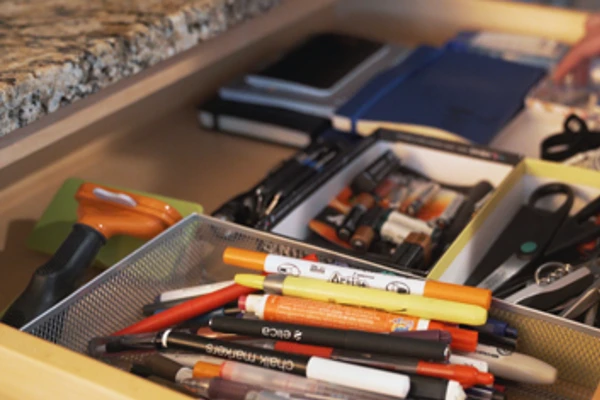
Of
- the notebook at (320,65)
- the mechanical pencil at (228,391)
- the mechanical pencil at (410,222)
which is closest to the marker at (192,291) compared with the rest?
the mechanical pencil at (228,391)

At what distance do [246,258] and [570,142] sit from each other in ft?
1.45

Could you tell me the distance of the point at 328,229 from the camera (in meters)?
0.73

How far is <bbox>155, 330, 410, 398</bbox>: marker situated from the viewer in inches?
17.2

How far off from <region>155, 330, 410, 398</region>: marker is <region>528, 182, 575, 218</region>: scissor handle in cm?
35

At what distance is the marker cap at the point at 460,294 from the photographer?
1.62 feet

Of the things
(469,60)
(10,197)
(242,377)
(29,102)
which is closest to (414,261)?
(242,377)

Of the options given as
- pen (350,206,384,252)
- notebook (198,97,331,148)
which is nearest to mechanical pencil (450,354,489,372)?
pen (350,206,384,252)

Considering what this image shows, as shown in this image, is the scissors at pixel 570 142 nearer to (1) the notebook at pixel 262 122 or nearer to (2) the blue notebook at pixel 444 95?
(2) the blue notebook at pixel 444 95

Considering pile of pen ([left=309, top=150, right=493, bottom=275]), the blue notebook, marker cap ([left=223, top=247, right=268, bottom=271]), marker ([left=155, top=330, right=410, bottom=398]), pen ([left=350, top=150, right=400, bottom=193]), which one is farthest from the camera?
the blue notebook

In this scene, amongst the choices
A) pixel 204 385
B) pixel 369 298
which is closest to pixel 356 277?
pixel 369 298

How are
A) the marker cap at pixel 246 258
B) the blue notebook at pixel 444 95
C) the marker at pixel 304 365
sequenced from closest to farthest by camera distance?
1. the marker at pixel 304 365
2. the marker cap at pixel 246 258
3. the blue notebook at pixel 444 95

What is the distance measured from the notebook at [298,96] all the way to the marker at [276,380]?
1.75 feet

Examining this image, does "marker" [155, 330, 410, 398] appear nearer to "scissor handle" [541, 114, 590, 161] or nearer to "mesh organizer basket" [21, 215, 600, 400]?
"mesh organizer basket" [21, 215, 600, 400]

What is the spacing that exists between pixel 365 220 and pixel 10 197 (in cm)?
38
